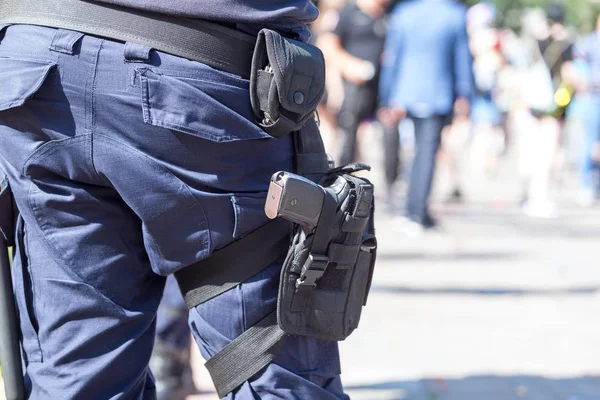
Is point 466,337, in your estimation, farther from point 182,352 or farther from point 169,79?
point 169,79

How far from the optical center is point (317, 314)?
1.89 m

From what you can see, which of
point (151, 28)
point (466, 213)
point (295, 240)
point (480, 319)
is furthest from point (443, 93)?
point (151, 28)

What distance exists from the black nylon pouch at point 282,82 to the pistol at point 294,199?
0.12 metres

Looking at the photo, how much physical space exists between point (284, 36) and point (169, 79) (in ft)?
0.91

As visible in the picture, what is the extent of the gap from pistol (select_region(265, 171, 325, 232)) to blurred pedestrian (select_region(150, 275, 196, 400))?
1.16m

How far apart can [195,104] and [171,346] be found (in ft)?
4.53

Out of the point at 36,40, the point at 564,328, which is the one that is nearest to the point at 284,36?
the point at 36,40

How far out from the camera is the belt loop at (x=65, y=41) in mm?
1735

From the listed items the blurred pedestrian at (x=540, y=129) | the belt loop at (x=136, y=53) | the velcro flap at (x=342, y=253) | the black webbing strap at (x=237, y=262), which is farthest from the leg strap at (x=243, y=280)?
the blurred pedestrian at (x=540, y=129)

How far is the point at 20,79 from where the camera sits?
5.73 ft

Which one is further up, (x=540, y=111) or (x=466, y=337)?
(x=540, y=111)

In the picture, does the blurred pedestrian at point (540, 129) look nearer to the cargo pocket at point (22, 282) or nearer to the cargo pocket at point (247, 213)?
the cargo pocket at point (247, 213)

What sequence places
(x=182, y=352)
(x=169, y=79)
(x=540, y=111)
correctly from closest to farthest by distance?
(x=169, y=79), (x=182, y=352), (x=540, y=111)

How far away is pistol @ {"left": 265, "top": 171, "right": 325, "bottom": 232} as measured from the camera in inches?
68.1
